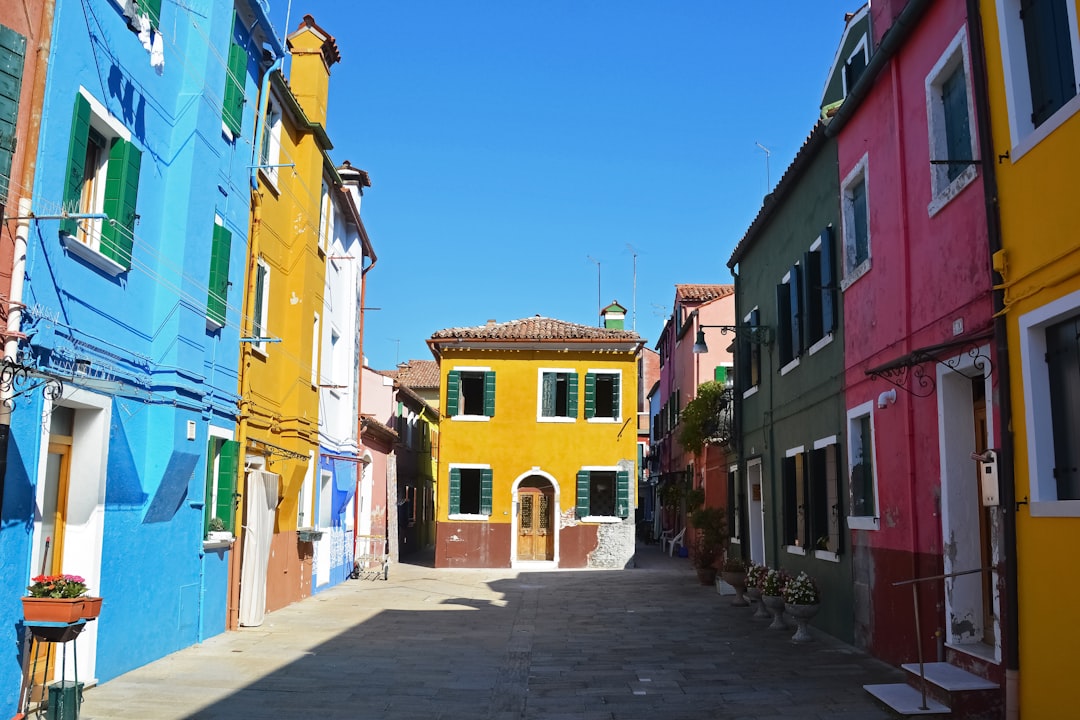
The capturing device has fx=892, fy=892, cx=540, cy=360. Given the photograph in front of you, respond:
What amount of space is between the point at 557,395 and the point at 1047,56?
20.1 metres

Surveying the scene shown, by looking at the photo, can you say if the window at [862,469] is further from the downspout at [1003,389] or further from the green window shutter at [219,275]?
the green window shutter at [219,275]

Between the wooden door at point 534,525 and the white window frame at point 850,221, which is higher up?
the white window frame at point 850,221

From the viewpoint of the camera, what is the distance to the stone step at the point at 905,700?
23.2 ft

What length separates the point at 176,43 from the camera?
397 inches

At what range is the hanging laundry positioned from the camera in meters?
9.23

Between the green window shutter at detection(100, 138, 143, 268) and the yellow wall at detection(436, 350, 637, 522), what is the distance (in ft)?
56.2

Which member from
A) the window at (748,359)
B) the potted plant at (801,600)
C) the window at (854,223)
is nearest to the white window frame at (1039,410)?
the window at (854,223)

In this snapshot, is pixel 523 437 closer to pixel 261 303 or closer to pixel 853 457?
pixel 261 303

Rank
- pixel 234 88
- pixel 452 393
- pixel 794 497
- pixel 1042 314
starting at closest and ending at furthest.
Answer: pixel 1042 314 → pixel 234 88 → pixel 794 497 → pixel 452 393

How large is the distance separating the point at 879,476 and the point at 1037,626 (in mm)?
3896

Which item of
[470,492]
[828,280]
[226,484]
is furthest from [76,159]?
[470,492]

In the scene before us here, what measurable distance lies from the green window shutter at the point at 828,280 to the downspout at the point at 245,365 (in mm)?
8011

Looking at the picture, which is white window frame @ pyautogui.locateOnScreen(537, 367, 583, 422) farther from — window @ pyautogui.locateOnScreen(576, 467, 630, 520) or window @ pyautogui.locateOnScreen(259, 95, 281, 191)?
window @ pyautogui.locateOnScreen(259, 95, 281, 191)

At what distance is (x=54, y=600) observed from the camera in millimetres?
6883
